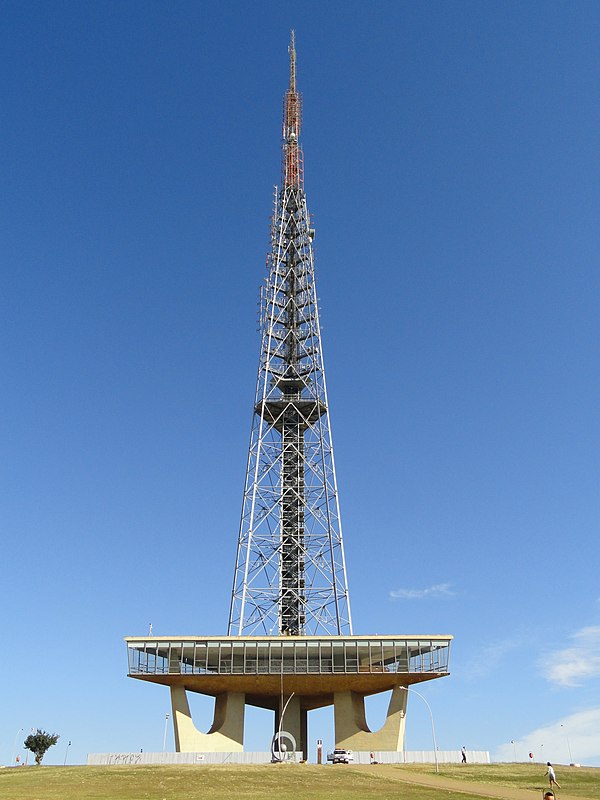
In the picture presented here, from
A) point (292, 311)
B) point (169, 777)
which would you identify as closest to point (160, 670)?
point (169, 777)

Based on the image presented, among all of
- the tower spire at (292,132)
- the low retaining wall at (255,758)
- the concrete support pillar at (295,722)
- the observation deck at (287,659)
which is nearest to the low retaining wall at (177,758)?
the low retaining wall at (255,758)

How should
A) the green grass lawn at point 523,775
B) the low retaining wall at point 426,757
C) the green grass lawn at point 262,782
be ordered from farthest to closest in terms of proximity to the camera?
1. the low retaining wall at point 426,757
2. the green grass lawn at point 523,775
3. the green grass lawn at point 262,782

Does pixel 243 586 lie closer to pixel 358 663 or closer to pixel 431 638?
pixel 358 663

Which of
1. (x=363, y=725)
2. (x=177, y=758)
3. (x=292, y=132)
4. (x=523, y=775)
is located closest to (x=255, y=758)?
(x=177, y=758)

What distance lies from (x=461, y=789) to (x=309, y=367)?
60.1 m

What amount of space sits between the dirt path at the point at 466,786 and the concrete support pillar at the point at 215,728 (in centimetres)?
2203

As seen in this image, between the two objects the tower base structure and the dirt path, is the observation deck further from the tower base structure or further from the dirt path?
the dirt path

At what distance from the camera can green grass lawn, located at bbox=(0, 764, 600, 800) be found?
4025 cm

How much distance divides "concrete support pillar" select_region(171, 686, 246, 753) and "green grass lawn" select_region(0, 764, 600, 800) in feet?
48.2

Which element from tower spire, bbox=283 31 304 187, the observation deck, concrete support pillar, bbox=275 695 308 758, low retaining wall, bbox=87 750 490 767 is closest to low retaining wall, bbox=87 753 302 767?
low retaining wall, bbox=87 750 490 767

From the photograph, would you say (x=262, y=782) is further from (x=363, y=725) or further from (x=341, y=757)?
(x=363, y=725)

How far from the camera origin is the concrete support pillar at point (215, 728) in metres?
72.8

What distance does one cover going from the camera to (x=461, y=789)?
43.0 m

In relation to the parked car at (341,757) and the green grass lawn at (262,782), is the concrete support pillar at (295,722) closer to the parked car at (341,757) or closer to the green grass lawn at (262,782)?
the parked car at (341,757)
